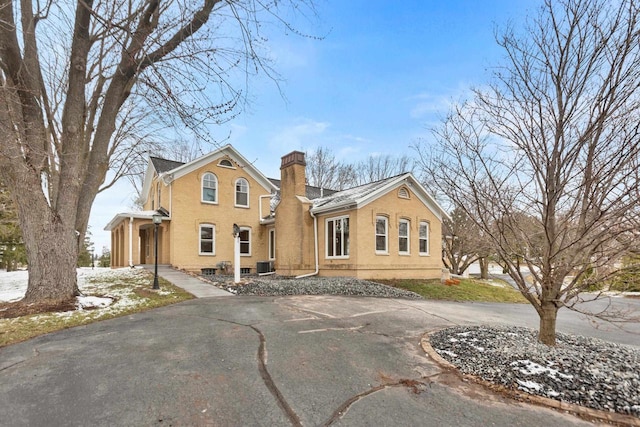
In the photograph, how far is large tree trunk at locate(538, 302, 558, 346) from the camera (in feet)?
17.0

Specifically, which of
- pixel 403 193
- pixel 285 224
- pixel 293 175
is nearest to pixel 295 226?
pixel 285 224

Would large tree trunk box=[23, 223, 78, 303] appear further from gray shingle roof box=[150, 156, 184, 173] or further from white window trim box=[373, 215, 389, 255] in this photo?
gray shingle roof box=[150, 156, 184, 173]

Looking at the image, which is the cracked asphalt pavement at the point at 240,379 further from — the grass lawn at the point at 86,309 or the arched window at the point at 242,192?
the arched window at the point at 242,192

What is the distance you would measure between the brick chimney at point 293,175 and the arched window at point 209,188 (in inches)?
187

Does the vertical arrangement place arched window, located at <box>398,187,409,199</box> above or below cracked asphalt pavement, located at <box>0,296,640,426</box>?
above

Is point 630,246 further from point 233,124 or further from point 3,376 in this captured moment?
point 3,376

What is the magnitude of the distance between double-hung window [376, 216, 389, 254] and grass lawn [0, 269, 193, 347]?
834cm

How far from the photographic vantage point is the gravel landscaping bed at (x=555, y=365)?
3695mm

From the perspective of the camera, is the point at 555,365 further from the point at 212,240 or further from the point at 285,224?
the point at 212,240

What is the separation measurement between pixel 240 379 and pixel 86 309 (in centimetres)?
615

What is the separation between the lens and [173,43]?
7508 millimetres

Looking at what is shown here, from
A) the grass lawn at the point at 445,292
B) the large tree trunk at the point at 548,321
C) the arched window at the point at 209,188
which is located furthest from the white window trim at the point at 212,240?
the large tree trunk at the point at 548,321

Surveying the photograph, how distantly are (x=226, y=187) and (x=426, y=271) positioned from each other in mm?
11820

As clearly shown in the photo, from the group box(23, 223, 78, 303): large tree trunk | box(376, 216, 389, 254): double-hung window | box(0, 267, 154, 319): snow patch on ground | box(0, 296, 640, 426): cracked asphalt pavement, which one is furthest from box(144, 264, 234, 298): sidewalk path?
box(376, 216, 389, 254): double-hung window
